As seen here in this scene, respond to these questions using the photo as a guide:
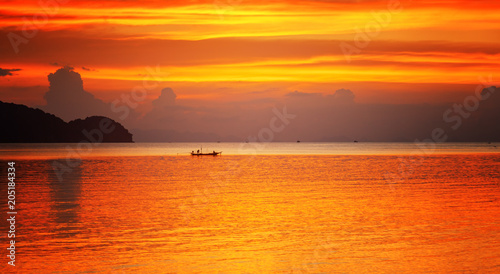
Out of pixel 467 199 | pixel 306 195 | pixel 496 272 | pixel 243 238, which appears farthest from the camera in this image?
pixel 306 195

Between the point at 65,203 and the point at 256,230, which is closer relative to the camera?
the point at 256,230

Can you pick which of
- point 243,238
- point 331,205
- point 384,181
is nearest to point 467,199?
point 331,205

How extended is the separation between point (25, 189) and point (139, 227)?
29.7 metres

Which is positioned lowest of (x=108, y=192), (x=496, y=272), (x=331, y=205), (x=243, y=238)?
(x=496, y=272)

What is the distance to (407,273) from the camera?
23922 millimetres

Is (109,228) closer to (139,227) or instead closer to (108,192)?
(139,227)

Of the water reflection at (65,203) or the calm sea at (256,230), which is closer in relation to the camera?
the calm sea at (256,230)

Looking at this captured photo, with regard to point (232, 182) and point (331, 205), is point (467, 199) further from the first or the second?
point (232, 182)

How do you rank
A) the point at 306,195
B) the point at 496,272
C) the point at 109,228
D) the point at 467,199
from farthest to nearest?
the point at 306,195, the point at 467,199, the point at 109,228, the point at 496,272

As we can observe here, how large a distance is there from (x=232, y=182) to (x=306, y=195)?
58.9 ft

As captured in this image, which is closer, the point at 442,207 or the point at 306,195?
the point at 442,207

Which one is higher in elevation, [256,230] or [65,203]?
[65,203]

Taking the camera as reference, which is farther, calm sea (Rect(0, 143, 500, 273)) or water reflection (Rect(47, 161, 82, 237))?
water reflection (Rect(47, 161, 82, 237))

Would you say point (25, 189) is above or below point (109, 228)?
above
